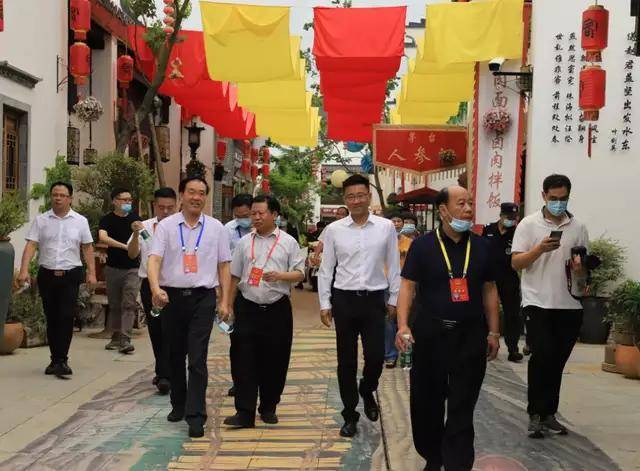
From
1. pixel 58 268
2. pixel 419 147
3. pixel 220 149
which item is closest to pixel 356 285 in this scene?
pixel 58 268

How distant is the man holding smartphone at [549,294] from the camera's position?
6.22 meters

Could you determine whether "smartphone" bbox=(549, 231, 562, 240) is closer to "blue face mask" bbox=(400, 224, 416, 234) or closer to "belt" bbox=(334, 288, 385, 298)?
"belt" bbox=(334, 288, 385, 298)

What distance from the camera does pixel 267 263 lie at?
21.8 ft

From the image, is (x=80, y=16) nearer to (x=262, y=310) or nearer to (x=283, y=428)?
(x=262, y=310)

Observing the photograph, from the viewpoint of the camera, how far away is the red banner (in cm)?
1819

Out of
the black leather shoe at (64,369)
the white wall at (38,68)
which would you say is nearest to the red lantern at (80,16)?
the white wall at (38,68)

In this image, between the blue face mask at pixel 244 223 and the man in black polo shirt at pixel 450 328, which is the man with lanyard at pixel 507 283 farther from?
the man in black polo shirt at pixel 450 328

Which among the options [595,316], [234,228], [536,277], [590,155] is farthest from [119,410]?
[590,155]

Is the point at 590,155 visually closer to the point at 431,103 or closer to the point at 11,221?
the point at 431,103

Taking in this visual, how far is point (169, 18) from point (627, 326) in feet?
29.5

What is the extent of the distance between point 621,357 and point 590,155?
458 cm

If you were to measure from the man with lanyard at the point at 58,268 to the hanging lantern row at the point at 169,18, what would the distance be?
6.37 m

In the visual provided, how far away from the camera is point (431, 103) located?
19.4m

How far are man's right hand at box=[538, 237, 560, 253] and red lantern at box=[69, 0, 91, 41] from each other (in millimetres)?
10125
